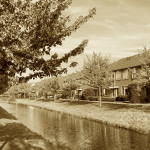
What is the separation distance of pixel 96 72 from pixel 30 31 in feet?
108

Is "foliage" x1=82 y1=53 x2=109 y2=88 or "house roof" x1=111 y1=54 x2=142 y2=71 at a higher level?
"house roof" x1=111 y1=54 x2=142 y2=71

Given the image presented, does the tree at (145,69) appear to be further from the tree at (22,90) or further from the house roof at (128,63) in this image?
the tree at (22,90)

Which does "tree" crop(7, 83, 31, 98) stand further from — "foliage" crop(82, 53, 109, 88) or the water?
the water

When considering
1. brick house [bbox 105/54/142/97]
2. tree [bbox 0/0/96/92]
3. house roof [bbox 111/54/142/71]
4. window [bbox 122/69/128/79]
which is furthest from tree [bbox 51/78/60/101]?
tree [bbox 0/0/96/92]

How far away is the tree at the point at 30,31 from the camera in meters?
13.0

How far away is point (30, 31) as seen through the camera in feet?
44.6

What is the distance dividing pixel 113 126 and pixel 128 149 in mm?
10355

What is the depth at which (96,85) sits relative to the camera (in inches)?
1817

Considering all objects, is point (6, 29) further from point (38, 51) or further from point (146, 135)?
point (146, 135)

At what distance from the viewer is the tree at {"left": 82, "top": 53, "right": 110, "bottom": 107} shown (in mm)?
45938

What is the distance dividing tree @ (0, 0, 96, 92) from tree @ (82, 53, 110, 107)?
31053mm

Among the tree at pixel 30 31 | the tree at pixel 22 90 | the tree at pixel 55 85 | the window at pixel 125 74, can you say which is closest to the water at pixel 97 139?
the tree at pixel 30 31

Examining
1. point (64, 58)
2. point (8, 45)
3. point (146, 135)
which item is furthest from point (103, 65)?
point (8, 45)

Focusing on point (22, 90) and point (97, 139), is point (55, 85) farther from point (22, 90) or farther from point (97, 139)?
point (22, 90)
